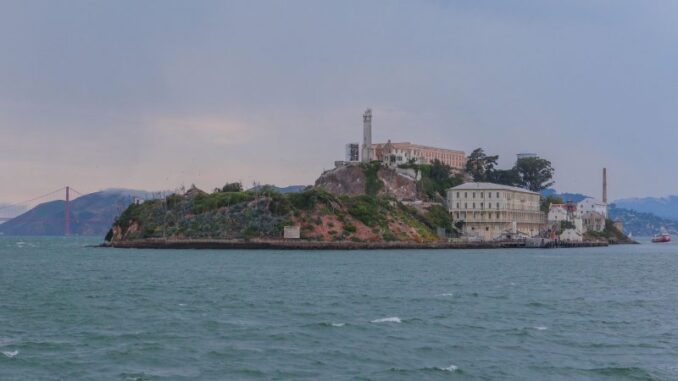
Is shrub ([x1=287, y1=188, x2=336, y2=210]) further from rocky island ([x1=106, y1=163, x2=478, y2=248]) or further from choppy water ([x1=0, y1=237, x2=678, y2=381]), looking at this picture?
choppy water ([x1=0, y1=237, x2=678, y2=381])

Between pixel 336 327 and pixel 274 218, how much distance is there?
11056cm

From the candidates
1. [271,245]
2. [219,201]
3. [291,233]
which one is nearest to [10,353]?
[271,245]

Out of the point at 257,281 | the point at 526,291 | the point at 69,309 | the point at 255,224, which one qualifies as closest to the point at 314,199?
the point at 255,224

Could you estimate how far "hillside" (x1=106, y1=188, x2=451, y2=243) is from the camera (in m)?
156

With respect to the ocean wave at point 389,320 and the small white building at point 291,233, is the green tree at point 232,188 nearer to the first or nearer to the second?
the small white building at point 291,233

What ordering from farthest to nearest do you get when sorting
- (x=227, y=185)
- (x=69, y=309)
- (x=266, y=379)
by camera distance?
(x=227, y=185) → (x=69, y=309) → (x=266, y=379)

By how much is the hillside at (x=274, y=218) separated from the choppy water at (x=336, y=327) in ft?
233

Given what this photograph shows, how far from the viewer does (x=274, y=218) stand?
157 meters

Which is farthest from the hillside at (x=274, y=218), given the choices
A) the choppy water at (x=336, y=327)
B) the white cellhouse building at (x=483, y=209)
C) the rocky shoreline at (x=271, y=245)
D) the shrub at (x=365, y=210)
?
the choppy water at (x=336, y=327)

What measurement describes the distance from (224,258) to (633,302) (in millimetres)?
67020

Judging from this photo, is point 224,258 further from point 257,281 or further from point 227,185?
point 227,185

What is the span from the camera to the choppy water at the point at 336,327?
120 feet

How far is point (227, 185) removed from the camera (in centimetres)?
19000

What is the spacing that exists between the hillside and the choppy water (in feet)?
233
